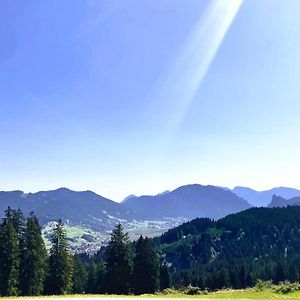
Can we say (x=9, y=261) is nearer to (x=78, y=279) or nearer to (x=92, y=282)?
(x=78, y=279)

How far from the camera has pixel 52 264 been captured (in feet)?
270

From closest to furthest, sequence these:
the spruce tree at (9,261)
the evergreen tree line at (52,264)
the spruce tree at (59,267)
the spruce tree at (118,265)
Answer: the spruce tree at (9,261) → the evergreen tree line at (52,264) → the spruce tree at (118,265) → the spruce tree at (59,267)

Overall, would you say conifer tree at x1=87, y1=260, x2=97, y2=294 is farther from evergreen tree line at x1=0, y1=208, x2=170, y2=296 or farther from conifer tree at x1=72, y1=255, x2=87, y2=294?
evergreen tree line at x1=0, y1=208, x2=170, y2=296

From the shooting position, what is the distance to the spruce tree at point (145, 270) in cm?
8319

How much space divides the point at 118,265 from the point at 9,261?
69.7 ft

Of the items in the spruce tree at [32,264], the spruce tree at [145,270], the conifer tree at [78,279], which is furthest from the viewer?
the conifer tree at [78,279]

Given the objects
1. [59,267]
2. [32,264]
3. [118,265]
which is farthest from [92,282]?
[32,264]

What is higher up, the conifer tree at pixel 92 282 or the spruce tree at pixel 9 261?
the spruce tree at pixel 9 261

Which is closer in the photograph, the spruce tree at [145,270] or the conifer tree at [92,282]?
the spruce tree at [145,270]

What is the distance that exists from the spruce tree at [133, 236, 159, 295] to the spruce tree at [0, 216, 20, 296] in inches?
938

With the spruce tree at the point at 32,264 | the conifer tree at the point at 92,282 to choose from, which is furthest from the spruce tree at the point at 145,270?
the conifer tree at the point at 92,282

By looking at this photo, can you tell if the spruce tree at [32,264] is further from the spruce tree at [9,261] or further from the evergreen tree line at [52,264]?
the spruce tree at [9,261]

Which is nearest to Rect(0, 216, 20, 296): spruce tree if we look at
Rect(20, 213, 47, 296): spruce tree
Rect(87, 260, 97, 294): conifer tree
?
Rect(20, 213, 47, 296): spruce tree

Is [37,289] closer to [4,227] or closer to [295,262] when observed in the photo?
[4,227]
